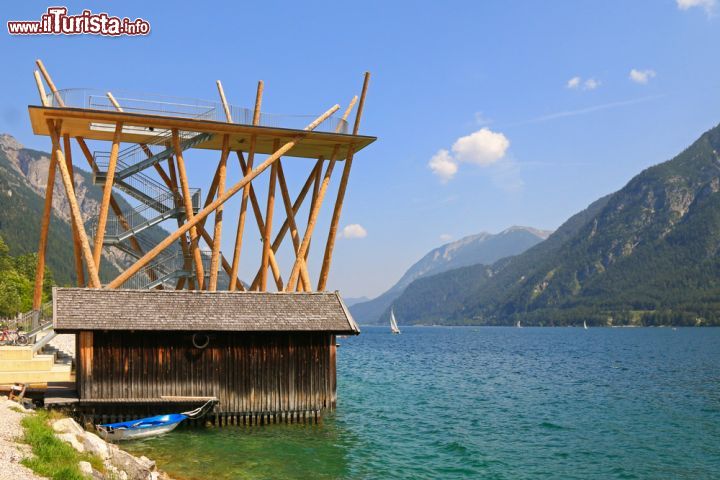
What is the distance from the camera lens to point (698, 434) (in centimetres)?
3634

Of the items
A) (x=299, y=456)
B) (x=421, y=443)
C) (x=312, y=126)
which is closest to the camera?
(x=299, y=456)

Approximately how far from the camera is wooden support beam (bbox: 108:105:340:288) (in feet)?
116

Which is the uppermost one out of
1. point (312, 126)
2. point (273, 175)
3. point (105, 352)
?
point (312, 126)

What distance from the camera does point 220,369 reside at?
31.8m

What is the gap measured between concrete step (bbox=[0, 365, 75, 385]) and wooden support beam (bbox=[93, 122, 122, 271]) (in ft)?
22.2

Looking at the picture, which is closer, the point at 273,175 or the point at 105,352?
the point at 105,352

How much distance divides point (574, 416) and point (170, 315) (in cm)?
2567

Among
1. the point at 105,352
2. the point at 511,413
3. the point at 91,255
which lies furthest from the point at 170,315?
the point at 511,413

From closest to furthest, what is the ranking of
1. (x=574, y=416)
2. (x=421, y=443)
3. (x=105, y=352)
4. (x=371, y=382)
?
(x=105, y=352) → (x=421, y=443) → (x=574, y=416) → (x=371, y=382)

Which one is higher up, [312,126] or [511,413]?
[312,126]

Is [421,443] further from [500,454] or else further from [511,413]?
[511,413]

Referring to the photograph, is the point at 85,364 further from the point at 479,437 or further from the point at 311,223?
the point at 479,437

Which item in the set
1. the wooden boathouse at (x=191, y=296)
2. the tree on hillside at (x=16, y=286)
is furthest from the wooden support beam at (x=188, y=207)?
the tree on hillside at (x=16, y=286)

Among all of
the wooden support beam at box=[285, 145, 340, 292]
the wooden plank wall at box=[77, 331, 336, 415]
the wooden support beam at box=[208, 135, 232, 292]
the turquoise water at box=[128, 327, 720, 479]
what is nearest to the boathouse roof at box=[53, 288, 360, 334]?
the wooden plank wall at box=[77, 331, 336, 415]
